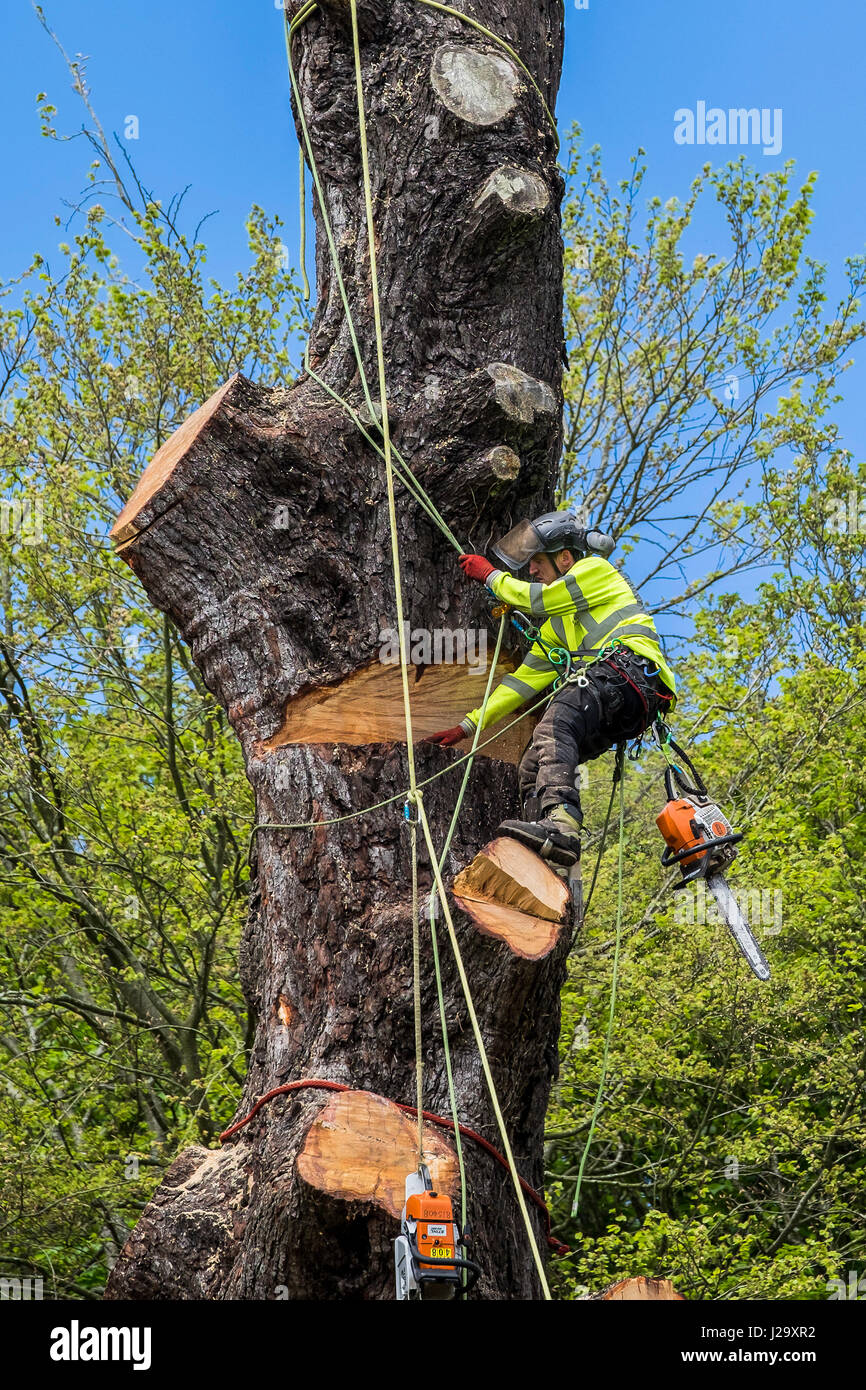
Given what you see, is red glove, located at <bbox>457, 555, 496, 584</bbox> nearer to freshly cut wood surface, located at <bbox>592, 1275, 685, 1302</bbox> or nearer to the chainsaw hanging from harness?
the chainsaw hanging from harness

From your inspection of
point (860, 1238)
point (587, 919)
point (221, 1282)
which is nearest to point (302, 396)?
point (221, 1282)

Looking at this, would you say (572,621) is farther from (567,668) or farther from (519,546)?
(519,546)

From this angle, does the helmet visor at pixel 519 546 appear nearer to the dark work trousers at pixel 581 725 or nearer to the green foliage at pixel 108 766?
the dark work trousers at pixel 581 725

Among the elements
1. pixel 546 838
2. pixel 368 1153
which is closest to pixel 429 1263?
pixel 368 1153

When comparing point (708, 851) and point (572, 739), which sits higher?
point (572, 739)

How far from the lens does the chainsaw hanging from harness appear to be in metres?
2.94

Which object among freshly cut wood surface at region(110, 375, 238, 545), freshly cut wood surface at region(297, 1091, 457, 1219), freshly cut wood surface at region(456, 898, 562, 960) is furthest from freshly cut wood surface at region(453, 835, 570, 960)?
freshly cut wood surface at region(110, 375, 238, 545)

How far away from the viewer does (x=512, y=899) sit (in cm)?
360

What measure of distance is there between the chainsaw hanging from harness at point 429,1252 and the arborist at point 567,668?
1099mm

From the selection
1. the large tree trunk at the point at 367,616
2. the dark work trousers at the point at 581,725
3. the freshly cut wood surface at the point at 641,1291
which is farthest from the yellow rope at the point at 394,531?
the freshly cut wood surface at the point at 641,1291

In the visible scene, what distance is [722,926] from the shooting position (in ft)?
29.9

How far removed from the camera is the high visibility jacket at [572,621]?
4.18 meters

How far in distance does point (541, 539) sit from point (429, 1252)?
2190 mm

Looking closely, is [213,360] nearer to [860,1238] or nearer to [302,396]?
[302,396]
